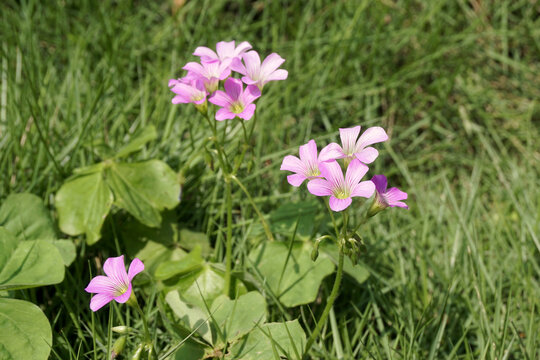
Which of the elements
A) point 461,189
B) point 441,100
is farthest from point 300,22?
point 461,189

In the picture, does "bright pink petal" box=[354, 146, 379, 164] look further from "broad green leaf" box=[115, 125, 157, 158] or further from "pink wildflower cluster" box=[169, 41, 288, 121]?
"broad green leaf" box=[115, 125, 157, 158]

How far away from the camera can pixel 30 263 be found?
191cm

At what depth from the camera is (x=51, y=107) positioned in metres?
2.74

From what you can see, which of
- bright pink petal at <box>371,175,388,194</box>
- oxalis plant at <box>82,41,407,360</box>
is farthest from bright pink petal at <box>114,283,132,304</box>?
bright pink petal at <box>371,175,388,194</box>

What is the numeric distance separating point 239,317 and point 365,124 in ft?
5.19

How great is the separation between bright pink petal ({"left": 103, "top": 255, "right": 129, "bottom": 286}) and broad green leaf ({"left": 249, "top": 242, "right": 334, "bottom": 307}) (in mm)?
621

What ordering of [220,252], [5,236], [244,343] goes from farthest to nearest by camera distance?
[220,252], [5,236], [244,343]

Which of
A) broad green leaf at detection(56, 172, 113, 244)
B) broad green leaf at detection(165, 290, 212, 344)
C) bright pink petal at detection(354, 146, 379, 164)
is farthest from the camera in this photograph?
broad green leaf at detection(56, 172, 113, 244)

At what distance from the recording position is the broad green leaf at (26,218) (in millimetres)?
2123

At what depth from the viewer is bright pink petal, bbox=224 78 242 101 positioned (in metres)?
1.78

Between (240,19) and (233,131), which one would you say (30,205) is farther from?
(240,19)

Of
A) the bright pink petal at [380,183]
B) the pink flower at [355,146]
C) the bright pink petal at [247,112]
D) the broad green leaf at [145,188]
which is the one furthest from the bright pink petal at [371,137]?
the broad green leaf at [145,188]

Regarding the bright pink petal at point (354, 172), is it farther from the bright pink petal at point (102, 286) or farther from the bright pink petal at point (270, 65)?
the bright pink petal at point (102, 286)

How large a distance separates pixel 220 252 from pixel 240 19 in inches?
77.4
